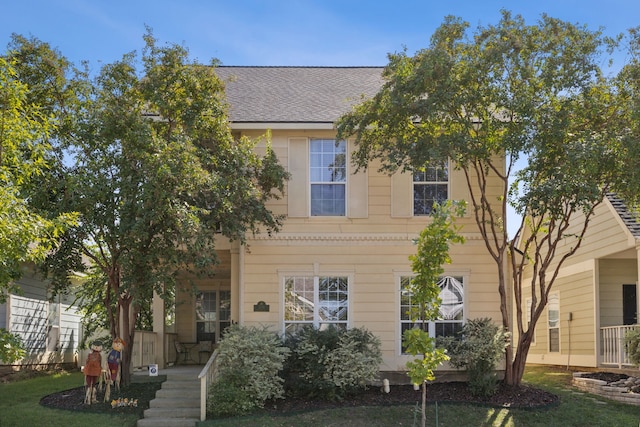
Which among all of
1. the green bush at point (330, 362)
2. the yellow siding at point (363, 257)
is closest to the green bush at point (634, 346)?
the yellow siding at point (363, 257)

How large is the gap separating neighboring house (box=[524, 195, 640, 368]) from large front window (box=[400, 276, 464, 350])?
4004 mm

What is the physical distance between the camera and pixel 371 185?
17344 mm

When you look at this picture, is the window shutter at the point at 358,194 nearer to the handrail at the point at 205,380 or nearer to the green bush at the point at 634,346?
the handrail at the point at 205,380

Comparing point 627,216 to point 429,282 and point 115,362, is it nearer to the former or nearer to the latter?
point 429,282

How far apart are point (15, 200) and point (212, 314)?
1129 cm

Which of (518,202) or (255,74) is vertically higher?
(255,74)

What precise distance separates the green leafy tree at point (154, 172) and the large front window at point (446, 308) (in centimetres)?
335

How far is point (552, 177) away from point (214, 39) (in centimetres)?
687

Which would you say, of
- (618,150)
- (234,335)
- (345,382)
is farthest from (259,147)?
(618,150)

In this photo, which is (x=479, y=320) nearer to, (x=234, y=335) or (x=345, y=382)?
(x=345, y=382)

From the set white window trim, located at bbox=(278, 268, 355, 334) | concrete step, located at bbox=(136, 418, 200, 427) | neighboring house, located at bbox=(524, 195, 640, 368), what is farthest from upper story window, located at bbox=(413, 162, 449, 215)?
concrete step, located at bbox=(136, 418, 200, 427)

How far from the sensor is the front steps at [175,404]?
14.2 m

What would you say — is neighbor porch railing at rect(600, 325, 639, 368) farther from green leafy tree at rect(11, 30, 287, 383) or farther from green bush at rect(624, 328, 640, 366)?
green leafy tree at rect(11, 30, 287, 383)

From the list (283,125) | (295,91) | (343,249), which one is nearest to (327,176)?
(283,125)
